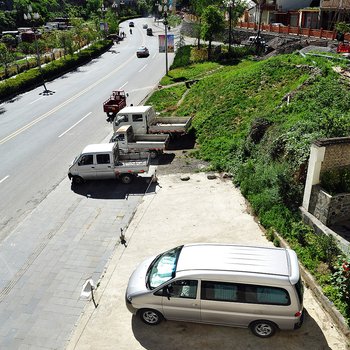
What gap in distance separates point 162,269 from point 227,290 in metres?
1.87

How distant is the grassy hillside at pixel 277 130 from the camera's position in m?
11.8

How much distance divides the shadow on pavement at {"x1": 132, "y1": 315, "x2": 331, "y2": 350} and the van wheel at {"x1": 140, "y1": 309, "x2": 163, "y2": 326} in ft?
0.45

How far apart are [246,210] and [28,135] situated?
1733 centimetres

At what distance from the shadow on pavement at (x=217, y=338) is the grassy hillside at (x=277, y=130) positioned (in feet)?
3.53

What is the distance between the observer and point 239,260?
30.1 feet

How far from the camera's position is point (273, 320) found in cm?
866

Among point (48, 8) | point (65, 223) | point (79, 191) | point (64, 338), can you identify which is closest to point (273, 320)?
point (64, 338)

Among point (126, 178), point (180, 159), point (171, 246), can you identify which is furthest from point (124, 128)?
point (171, 246)

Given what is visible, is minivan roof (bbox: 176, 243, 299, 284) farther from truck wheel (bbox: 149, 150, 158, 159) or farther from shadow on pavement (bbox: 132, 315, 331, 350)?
truck wheel (bbox: 149, 150, 158, 159)

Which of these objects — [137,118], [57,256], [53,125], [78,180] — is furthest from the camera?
[53,125]

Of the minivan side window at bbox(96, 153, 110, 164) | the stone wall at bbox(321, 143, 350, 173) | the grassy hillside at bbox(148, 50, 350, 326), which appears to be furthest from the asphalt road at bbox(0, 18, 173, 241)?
the stone wall at bbox(321, 143, 350, 173)

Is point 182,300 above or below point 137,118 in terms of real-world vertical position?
below

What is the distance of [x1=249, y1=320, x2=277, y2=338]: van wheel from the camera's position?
344 inches

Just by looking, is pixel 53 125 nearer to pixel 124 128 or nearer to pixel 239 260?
pixel 124 128
